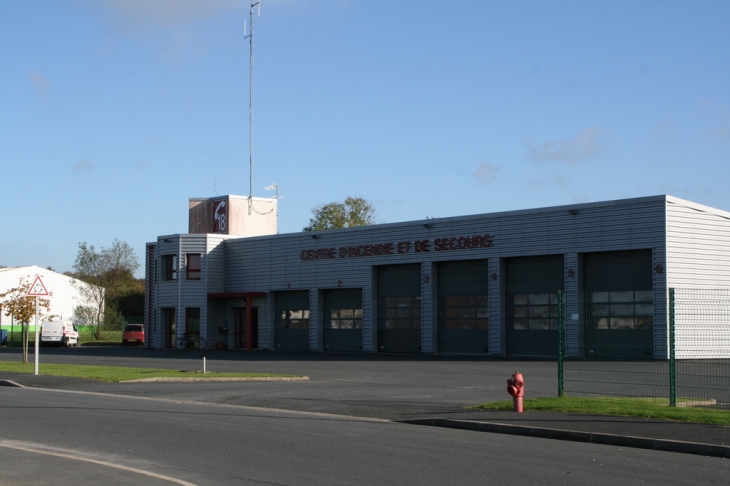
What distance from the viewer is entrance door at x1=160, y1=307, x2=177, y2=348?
52719 mm

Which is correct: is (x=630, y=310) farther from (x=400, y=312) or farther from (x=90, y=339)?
(x=90, y=339)

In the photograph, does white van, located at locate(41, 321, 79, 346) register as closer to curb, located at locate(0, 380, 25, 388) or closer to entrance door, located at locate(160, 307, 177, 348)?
entrance door, located at locate(160, 307, 177, 348)

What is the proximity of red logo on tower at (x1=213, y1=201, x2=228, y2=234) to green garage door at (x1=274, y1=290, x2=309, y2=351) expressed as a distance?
28.5 feet

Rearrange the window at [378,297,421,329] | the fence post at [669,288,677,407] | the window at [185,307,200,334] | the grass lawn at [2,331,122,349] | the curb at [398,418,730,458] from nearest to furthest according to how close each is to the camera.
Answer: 1. the curb at [398,418,730,458]
2. the fence post at [669,288,677,407]
3. the window at [378,297,421,329]
4. the window at [185,307,200,334]
5. the grass lawn at [2,331,122,349]

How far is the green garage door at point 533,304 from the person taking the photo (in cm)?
3659

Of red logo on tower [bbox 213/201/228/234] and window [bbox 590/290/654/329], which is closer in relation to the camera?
window [bbox 590/290/654/329]

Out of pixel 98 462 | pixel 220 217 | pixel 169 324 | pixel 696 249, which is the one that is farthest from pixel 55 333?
pixel 98 462

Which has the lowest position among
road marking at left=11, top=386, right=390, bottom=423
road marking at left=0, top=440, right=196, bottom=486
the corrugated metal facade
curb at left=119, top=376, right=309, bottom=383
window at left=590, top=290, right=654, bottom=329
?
curb at left=119, top=376, right=309, bottom=383

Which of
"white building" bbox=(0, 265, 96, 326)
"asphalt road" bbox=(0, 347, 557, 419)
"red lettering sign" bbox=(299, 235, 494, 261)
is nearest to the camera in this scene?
"asphalt road" bbox=(0, 347, 557, 419)

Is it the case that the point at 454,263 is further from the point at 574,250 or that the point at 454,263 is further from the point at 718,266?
the point at 718,266

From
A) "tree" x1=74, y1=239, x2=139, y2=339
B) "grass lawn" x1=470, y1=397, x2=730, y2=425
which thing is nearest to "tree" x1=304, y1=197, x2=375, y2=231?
"tree" x1=74, y1=239, x2=139, y2=339

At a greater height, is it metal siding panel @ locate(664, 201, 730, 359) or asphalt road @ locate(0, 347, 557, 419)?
metal siding panel @ locate(664, 201, 730, 359)

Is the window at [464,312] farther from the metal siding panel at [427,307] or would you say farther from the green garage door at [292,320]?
the green garage door at [292,320]

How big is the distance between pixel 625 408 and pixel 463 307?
81.1 ft
